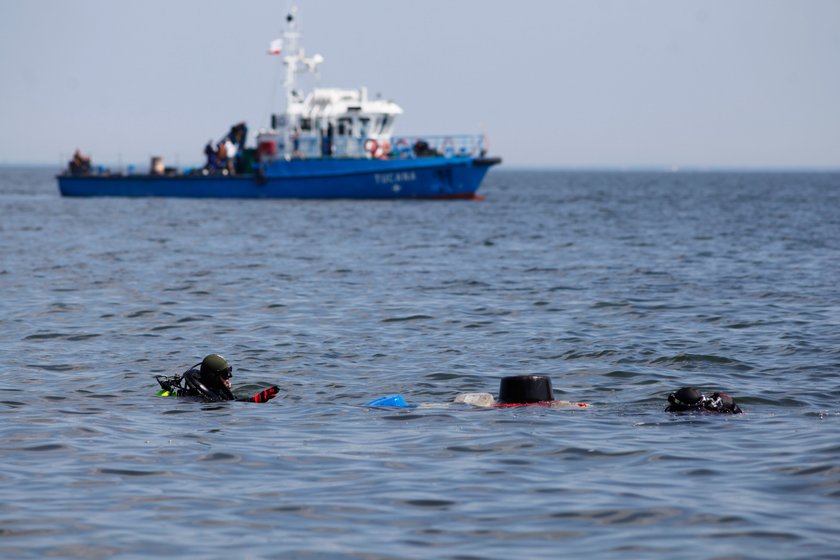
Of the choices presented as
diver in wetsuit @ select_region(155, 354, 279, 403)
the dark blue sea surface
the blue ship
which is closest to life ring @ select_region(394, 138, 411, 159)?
the blue ship

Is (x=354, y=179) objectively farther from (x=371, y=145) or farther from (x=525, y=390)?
(x=525, y=390)

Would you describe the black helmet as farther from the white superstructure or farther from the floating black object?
the white superstructure

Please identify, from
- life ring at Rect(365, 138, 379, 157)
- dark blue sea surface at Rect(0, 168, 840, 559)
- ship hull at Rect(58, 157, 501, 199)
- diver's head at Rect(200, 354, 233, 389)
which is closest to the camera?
dark blue sea surface at Rect(0, 168, 840, 559)

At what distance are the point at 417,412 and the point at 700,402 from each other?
9.24 feet

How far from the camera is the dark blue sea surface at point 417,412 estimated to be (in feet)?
26.8

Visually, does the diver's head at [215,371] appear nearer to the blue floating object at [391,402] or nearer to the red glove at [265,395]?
the red glove at [265,395]

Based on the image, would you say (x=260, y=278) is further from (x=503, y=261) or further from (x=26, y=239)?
(x=26, y=239)

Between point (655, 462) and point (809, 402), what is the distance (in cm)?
376

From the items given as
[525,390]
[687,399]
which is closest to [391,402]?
[525,390]

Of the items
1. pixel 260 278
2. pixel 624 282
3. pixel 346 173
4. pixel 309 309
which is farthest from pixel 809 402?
pixel 346 173

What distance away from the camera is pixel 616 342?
17.3 m

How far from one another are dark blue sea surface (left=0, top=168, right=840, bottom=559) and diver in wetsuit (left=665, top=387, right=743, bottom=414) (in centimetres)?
23

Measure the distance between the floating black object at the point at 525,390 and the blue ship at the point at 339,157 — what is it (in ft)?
159

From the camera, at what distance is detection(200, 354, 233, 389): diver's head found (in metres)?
12.6
